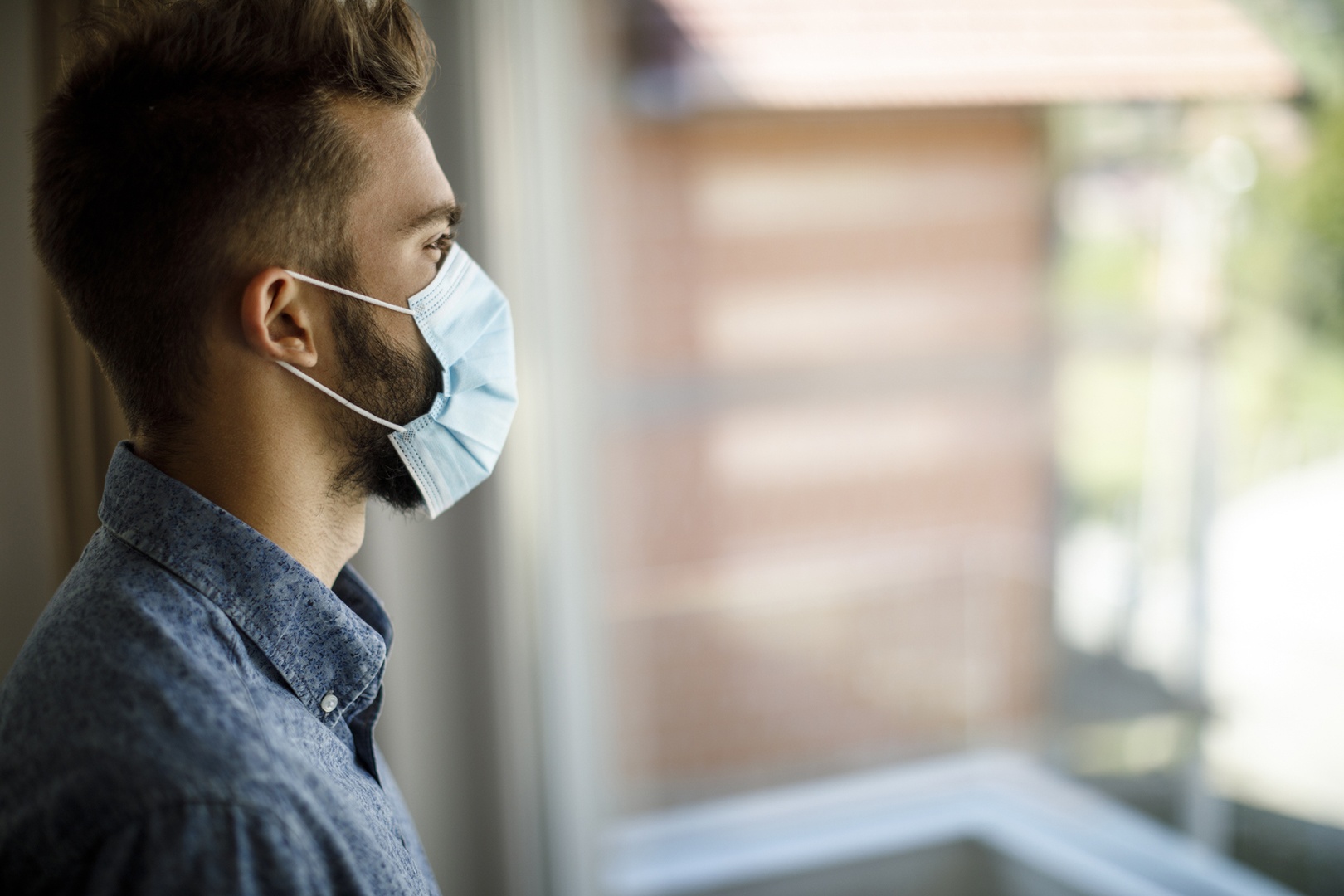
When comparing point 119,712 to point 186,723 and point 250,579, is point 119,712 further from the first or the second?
point 250,579

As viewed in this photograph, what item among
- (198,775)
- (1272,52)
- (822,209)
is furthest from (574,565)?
(1272,52)

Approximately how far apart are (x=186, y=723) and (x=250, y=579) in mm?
173

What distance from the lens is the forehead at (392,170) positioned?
944mm

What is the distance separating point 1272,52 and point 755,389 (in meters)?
1.26

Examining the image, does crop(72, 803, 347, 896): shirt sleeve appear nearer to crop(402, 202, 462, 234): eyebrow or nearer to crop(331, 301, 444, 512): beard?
crop(331, 301, 444, 512): beard

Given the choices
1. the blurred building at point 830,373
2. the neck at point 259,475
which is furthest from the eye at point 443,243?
the blurred building at point 830,373

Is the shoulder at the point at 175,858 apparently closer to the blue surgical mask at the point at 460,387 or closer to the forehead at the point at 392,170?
the blue surgical mask at the point at 460,387

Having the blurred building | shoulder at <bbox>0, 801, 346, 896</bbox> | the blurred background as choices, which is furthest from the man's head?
the blurred building

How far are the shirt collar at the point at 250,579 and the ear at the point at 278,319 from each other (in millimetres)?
145

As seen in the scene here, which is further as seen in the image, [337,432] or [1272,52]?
[1272,52]

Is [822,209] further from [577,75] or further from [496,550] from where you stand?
[496,550]

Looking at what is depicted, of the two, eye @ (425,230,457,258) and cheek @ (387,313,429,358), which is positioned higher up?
eye @ (425,230,457,258)

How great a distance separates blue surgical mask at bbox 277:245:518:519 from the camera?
1014mm

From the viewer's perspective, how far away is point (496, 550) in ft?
6.62
